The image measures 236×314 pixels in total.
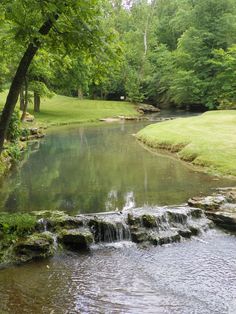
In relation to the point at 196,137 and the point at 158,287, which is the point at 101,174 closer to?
the point at 196,137

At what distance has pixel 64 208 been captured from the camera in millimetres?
13523

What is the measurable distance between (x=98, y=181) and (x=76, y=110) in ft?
131

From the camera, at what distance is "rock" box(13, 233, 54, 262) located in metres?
9.68

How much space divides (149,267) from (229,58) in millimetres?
38329

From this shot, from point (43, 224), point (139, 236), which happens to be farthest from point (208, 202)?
point (43, 224)

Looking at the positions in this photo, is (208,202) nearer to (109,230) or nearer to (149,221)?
(149,221)

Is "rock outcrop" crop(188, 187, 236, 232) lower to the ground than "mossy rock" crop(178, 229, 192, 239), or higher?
higher

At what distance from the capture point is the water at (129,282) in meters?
7.46

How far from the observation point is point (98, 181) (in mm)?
17453

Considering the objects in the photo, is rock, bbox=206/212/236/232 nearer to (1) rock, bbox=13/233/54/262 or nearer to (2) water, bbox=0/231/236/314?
(2) water, bbox=0/231/236/314

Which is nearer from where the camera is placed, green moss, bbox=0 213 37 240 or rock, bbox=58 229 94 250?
green moss, bbox=0 213 37 240

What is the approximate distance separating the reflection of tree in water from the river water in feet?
0.13

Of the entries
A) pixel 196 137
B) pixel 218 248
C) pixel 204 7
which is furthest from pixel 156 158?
→ pixel 204 7

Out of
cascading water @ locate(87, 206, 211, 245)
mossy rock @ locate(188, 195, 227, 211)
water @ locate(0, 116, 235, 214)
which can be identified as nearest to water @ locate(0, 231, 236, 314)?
cascading water @ locate(87, 206, 211, 245)
